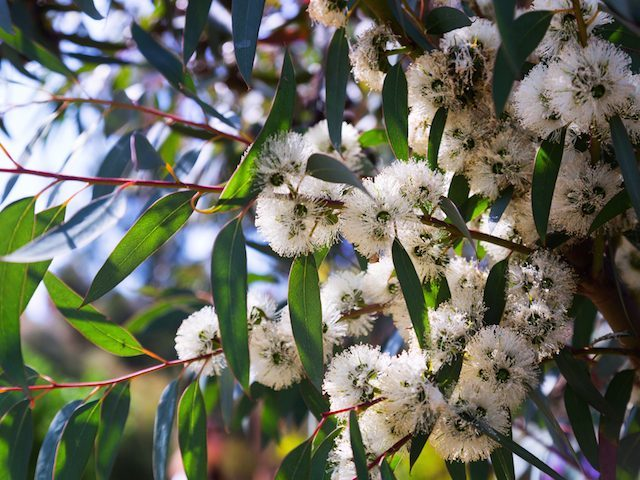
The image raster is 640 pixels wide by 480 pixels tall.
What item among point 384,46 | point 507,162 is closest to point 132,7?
point 384,46

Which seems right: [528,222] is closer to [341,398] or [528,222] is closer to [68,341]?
[341,398]

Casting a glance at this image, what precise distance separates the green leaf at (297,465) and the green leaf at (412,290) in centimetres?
22

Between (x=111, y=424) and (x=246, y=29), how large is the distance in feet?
1.82

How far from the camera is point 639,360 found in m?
1.00

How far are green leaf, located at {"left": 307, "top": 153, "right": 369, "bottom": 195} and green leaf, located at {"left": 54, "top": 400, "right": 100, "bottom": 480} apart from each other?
497 millimetres

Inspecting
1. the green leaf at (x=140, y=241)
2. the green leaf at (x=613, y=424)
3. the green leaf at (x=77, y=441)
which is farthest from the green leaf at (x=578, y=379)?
the green leaf at (x=77, y=441)

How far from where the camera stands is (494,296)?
0.84m

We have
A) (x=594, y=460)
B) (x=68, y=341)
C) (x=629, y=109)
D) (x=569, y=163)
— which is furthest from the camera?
(x=68, y=341)

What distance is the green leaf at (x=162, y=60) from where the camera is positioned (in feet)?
3.95

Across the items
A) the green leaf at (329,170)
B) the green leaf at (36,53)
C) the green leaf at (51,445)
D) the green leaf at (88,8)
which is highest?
the green leaf at (36,53)

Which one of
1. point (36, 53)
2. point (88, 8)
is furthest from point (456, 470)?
point (36, 53)

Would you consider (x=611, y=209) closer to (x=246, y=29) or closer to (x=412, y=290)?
(x=412, y=290)

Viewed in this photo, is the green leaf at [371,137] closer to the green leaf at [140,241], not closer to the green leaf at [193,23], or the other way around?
the green leaf at [193,23]

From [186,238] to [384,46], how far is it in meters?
2.13
